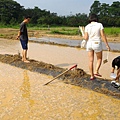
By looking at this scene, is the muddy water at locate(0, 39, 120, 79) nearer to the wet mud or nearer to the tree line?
the wet mud

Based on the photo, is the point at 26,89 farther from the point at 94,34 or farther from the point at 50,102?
the point at 94,34

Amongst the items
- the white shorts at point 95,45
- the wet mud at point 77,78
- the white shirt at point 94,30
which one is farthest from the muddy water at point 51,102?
the white shirt at point 94,30

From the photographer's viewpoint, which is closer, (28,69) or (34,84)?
(34,84)

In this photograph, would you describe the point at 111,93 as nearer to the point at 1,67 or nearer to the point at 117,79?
the point at 117,79

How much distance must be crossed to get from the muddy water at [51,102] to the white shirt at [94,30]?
1.19m

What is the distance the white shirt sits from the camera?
4.85m

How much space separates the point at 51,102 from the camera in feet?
13.7

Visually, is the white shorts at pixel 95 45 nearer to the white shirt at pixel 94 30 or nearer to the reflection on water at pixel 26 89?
the white shirt at pixel 94 30

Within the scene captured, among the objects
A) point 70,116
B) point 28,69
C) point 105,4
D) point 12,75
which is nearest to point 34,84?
point 12,75

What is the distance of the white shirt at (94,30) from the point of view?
4.85 meters

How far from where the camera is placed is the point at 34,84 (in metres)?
5.38

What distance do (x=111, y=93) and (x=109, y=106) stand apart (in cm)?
58

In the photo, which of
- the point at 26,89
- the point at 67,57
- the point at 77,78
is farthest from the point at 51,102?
the point at 67,57

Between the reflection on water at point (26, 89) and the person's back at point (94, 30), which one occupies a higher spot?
the person's back at point (94, 30)
